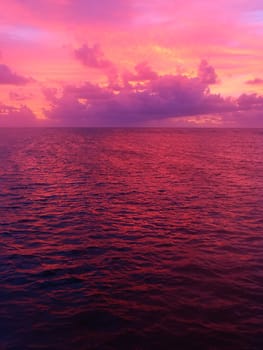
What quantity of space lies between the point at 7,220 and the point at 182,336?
2166 cm

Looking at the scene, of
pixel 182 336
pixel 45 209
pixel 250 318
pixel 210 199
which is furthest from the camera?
pixel 210 199

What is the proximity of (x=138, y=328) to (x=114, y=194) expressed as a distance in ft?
92.1

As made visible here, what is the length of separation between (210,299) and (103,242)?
34.8 ft

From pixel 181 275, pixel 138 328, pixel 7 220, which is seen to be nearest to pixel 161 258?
pixel 181 275

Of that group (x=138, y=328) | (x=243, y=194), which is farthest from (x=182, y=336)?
(x=243, y=194)

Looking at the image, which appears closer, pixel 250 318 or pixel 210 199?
pixel 250 318

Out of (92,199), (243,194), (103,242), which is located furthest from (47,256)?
(243,194)

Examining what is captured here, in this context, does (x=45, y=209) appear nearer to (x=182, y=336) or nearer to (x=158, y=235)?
(x=158, y=235)

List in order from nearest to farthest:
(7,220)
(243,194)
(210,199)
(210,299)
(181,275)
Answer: (210,299) < (181,275) < (7,220) < (210,199) < (243,194)

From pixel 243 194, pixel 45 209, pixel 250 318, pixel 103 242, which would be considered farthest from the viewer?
pixel 243 194

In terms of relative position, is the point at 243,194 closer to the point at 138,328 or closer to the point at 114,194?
the point at 114,194

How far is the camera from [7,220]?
30234 mm

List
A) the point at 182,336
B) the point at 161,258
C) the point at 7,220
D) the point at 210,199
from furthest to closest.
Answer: the point at 210,199 < the point at 7,220 < the point at 161,258 < the point at 182,336

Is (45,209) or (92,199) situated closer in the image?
(45,209)
